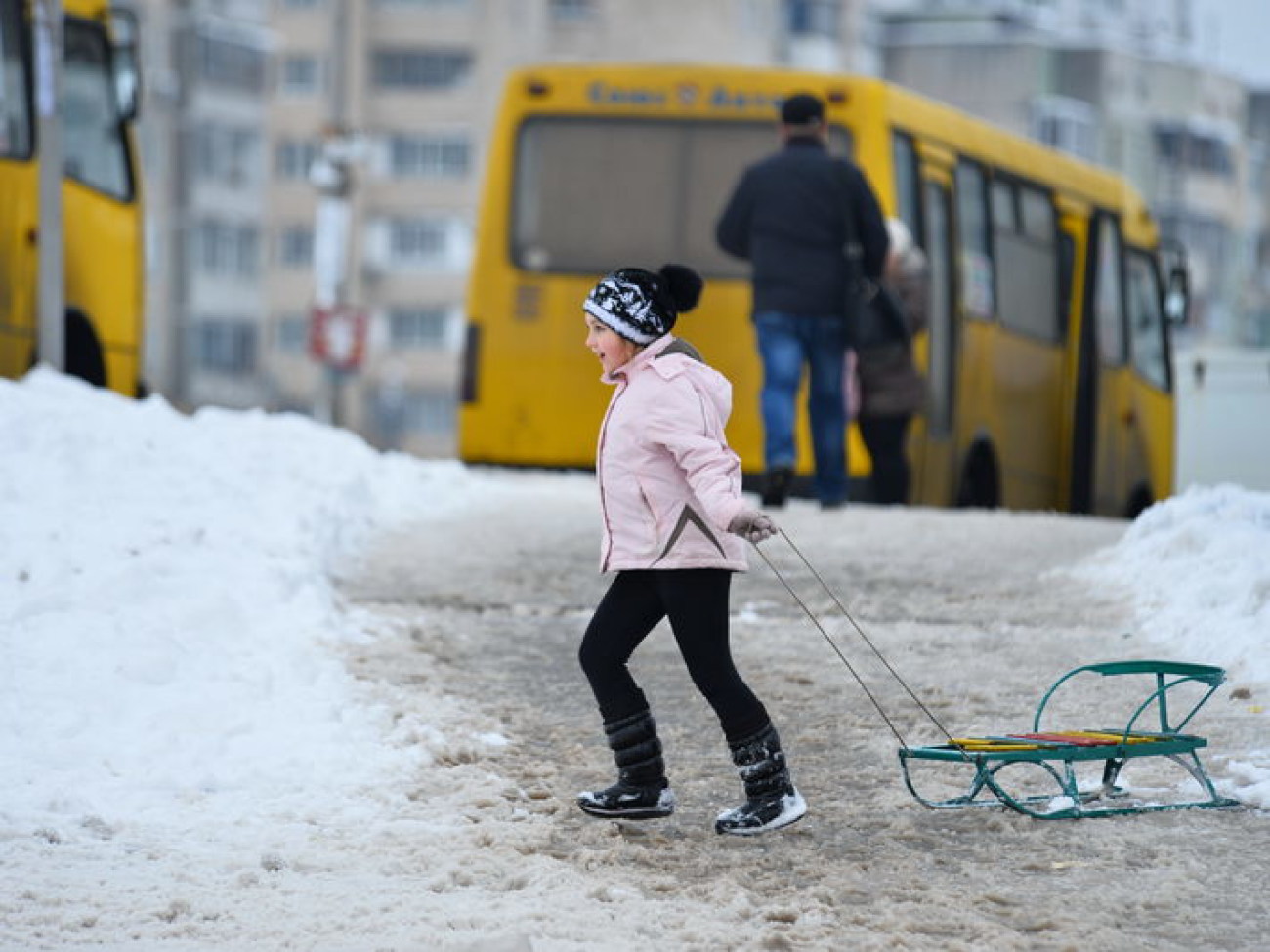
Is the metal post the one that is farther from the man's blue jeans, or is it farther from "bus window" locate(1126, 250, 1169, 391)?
the man's blue jeans

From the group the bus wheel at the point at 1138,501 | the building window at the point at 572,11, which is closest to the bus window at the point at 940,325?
the bus wheel at the point at 1138,501

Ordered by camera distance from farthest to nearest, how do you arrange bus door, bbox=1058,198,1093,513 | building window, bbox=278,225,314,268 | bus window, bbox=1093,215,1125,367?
building window, bbox=278,225,314,268 < bus window, bbox=1093,215,1125,367 < bus door, bbox=1058,198,1093,513

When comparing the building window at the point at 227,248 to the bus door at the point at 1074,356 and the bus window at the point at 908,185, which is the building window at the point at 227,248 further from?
the bus window at the point at 908,185

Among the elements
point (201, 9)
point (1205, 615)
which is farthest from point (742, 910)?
point (201, 9)

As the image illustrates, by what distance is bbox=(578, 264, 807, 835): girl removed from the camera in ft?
20.1

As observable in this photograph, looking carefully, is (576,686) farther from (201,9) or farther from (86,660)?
(201,9)

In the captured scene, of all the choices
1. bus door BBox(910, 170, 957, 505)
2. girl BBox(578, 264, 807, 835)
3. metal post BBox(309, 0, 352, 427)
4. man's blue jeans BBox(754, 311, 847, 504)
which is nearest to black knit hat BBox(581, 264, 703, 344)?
girl BBox(578, 264, 807, 835)

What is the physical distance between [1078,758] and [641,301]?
5.10ft

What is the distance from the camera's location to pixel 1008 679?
8422mm

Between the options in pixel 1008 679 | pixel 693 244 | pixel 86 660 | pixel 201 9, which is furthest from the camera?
pixel 201 9

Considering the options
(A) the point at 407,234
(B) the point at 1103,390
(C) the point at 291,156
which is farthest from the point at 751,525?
(C) the point at 291,156

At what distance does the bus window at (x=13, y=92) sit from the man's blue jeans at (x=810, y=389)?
4361mm

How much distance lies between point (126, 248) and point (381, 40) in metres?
60.5

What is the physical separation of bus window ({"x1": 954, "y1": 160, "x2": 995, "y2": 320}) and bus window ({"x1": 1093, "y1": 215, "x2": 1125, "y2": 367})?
65.8 inches
